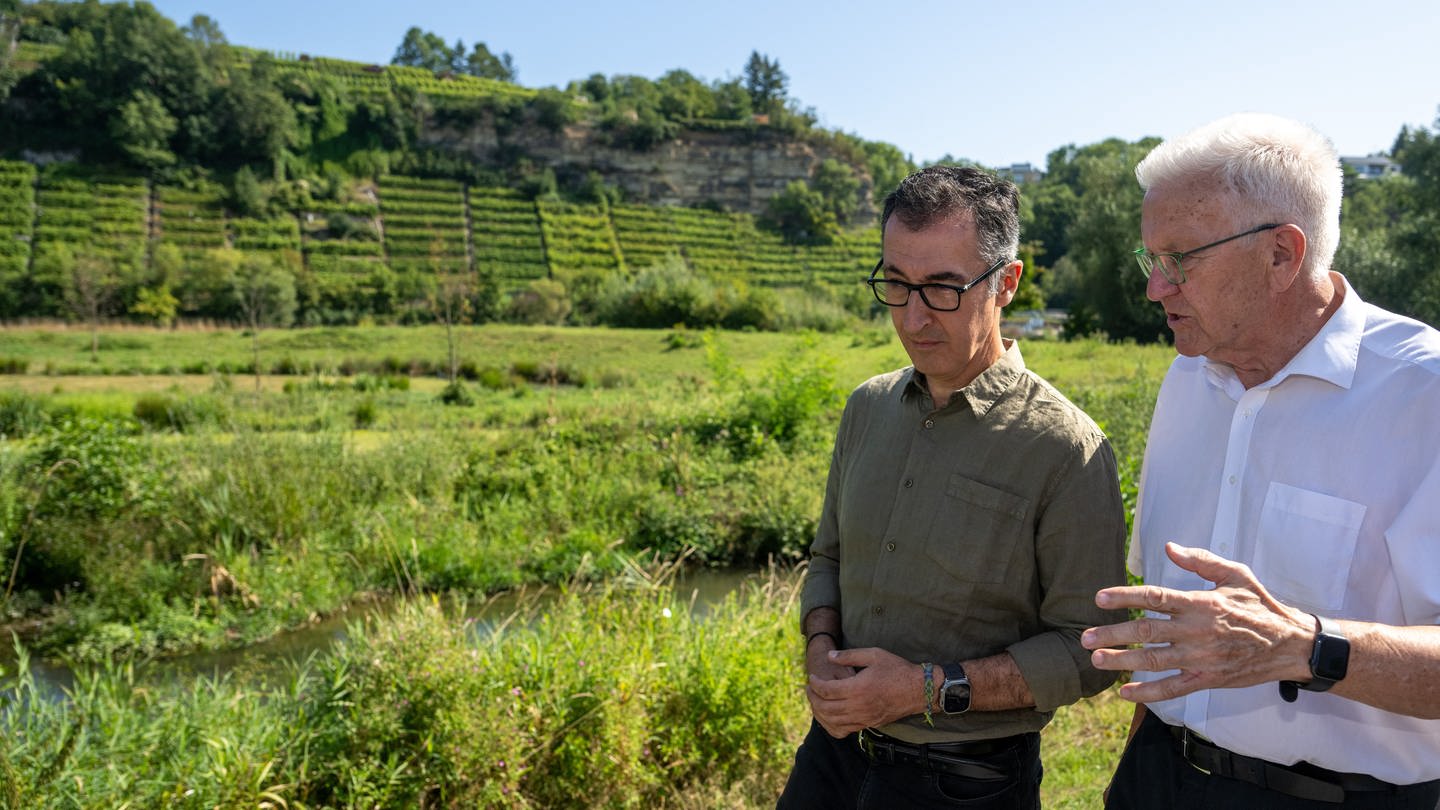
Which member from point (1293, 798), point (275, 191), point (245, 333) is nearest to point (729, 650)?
point (1293, 798)

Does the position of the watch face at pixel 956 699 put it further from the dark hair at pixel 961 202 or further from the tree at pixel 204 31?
the tree at pixel 204 31

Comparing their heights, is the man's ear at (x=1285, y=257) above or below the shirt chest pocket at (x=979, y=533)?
above

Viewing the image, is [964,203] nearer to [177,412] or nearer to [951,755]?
[951,755]

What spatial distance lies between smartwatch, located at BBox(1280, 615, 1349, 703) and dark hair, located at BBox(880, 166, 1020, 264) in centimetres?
83

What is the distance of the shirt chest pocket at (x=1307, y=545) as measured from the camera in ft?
4.51

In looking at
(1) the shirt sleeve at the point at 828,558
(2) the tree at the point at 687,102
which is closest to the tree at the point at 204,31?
(2) the tree at the point at 687,102

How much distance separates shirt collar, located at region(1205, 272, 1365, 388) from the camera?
1409mm

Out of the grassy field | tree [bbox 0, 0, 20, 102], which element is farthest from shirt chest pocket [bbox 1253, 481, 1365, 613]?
tree [bbox 0, 0, 20, 102]

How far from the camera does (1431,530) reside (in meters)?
1.27

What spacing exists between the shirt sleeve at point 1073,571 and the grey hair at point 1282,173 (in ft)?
1.60

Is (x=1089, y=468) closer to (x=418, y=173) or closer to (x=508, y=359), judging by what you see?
(x=508, y=359)

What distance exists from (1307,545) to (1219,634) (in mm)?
361

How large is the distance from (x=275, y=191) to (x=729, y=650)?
62832mm

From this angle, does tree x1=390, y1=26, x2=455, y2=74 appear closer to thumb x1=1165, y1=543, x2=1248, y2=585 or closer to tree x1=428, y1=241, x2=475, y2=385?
tree x1=428, y1=241, x2=475, y2=385
